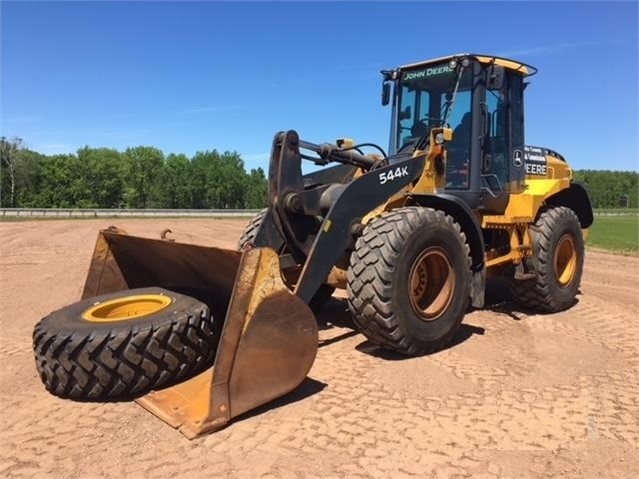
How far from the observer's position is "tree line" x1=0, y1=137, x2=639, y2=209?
63938mm

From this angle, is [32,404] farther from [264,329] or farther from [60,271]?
[60,271]

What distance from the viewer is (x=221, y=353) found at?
3502mm

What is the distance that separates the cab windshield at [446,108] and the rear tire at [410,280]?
4.86 ft

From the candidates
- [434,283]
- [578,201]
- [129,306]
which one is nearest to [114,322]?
[129,306]

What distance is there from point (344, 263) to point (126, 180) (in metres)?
72.3

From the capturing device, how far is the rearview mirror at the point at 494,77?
6.07 m

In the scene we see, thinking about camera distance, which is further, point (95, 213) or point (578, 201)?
point (95, 213)

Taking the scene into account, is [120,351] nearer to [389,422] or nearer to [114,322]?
[114,322]

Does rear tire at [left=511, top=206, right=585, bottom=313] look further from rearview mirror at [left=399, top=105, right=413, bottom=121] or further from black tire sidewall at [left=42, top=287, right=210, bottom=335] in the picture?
black tire sidewall at [left=42, top=287, right=210, bottom=335]

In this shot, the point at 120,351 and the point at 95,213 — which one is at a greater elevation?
the point at 95,213

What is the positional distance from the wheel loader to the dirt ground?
0.21m

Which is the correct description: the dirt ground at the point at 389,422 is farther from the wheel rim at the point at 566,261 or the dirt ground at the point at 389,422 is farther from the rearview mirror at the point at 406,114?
the rearview mirror at the point at 406,114

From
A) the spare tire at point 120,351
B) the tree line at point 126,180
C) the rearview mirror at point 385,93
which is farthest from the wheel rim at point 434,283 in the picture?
the tree line at point 126,180

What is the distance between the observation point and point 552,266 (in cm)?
705
